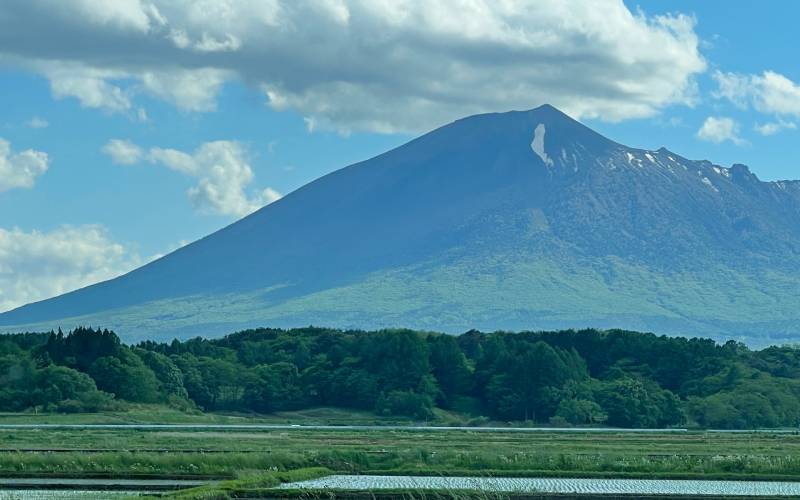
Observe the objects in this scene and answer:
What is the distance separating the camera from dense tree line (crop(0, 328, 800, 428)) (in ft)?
265

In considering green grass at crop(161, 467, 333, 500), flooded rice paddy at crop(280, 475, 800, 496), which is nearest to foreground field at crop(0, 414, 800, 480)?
green grass at crop(161, 467, 333, 500)

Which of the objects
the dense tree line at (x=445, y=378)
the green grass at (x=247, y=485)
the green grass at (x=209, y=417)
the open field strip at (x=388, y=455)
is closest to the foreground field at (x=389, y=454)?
the open field strip at (x=388, y=455)

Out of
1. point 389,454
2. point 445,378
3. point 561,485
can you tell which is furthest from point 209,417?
point 561,485

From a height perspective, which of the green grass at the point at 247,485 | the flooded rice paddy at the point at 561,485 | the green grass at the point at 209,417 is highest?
the green grass at the point at 209,417

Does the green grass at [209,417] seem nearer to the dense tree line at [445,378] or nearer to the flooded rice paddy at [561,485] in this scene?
the dense tree line at [445,378]

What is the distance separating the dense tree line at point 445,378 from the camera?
80688 millimetres

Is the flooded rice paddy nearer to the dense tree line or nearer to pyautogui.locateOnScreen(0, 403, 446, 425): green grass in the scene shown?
pyautogui.locateOnScreen(0, 403, 446, 425): green grass

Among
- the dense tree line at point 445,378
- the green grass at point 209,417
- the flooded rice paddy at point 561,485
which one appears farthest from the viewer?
the dense tree line at point 445,378

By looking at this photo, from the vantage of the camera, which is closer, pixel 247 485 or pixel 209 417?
pixel 247 485

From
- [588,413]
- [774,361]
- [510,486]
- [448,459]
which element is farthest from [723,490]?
[774,361]

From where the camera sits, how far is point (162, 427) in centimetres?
6825

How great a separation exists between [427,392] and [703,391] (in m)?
15.4

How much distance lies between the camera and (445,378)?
89938 mm

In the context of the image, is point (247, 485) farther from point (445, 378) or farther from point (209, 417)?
point (445, 378)
